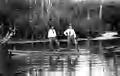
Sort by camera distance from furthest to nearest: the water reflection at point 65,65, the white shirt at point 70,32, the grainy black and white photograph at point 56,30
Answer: the grainy black and white photograph at point 56,30 → the white shirt at point 70,32 → the water reflection at point 65,65

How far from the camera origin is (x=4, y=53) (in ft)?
19.6

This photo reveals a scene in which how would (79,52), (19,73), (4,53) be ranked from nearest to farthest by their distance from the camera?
(19,73)
(4,53)
(79,52)

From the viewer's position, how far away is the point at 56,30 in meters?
6.16

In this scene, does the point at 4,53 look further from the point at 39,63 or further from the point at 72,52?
the point at 72,52

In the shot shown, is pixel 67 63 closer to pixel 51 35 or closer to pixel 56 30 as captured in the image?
pixel 51 35

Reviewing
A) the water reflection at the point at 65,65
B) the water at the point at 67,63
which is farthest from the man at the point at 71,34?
the water reflection at the point at 65,65

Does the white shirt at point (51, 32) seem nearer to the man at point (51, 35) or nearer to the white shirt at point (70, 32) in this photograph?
the man at point (51, 35)

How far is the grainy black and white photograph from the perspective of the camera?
236 inches

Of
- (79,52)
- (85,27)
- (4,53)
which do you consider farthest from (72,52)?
(4,53)

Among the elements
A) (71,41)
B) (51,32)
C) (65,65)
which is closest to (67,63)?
(65,65)

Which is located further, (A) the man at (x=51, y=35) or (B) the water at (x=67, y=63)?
(A) the man at (x=51, y=35)

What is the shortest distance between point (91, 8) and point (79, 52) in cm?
118

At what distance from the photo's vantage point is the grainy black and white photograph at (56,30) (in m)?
6.00

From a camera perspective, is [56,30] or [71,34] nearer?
[71,34]
